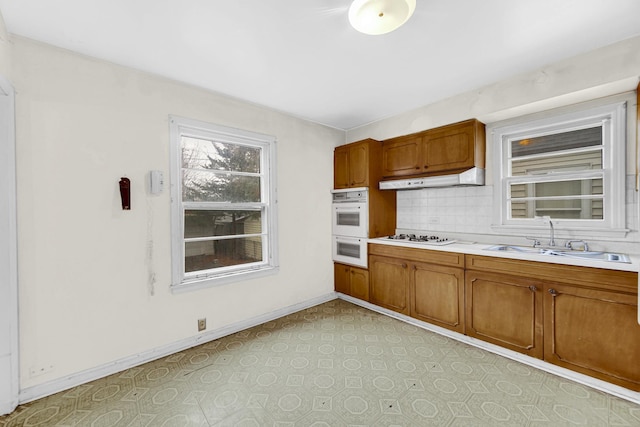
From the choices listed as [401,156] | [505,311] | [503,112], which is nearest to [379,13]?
[503,112]

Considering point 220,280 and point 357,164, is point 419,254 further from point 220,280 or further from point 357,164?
point 220,280

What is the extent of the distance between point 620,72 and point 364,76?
193 cm

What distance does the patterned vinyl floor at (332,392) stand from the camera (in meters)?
1.73

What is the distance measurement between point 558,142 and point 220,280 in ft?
12.0

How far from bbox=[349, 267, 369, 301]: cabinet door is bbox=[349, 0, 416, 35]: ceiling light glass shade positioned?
2.73 m

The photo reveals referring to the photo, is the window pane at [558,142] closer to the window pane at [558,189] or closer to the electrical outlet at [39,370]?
the window pane at [558,189]

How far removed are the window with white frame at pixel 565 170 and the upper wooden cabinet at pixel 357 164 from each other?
135 cm

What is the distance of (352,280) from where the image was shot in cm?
379

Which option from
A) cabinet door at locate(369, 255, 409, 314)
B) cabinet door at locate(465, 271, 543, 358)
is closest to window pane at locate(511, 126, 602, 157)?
cabinet door at locate(465, 271, 543, 358)

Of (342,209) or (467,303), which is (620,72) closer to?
(467,303)

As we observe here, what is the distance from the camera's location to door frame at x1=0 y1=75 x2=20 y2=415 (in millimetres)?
1786

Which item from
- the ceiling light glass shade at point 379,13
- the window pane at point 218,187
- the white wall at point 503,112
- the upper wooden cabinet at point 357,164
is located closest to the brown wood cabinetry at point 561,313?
the white wall at point 503,112

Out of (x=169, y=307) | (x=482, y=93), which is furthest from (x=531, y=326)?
(x=169, y=307)

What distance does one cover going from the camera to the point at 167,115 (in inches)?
99.7
